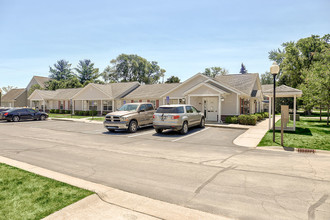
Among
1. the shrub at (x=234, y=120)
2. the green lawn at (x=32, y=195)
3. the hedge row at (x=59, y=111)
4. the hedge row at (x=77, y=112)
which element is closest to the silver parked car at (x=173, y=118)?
the shrub at (x=234, y=120)

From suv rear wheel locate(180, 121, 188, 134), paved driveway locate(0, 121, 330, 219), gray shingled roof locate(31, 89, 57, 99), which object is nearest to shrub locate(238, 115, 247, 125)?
suv rear wheel locate(180, 121, 188, 134)

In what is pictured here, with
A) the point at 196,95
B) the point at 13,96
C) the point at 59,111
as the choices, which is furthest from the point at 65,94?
the point at 196,95

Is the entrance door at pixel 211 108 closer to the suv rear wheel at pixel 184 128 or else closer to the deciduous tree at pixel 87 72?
the suv rear wheel at pixel 184 128

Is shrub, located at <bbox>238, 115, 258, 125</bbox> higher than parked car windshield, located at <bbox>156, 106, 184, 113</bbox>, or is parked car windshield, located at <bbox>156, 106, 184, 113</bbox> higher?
parked car windshield, located at <bbox>156, 106, 184, 113</bbox>

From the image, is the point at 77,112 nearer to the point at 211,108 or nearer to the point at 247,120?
the point at 211,108

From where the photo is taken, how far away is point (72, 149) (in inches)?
371

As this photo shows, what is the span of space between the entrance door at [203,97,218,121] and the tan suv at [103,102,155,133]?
8.11 metres

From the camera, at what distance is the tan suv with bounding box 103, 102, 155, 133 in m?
14.3

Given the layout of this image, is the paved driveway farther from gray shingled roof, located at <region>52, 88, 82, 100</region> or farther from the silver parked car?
gray shingled roof, located at <region>52, 88, 82, 100</region>

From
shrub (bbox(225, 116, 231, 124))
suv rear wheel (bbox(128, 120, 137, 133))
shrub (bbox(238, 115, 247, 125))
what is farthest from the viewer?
shrub (bbox(225, 116, 231, 124))

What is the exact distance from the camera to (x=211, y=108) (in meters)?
22.2

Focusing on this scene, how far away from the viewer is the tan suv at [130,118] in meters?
14.3

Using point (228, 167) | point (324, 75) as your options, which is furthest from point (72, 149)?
point (324, 75)

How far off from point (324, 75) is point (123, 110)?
52.7 ft
